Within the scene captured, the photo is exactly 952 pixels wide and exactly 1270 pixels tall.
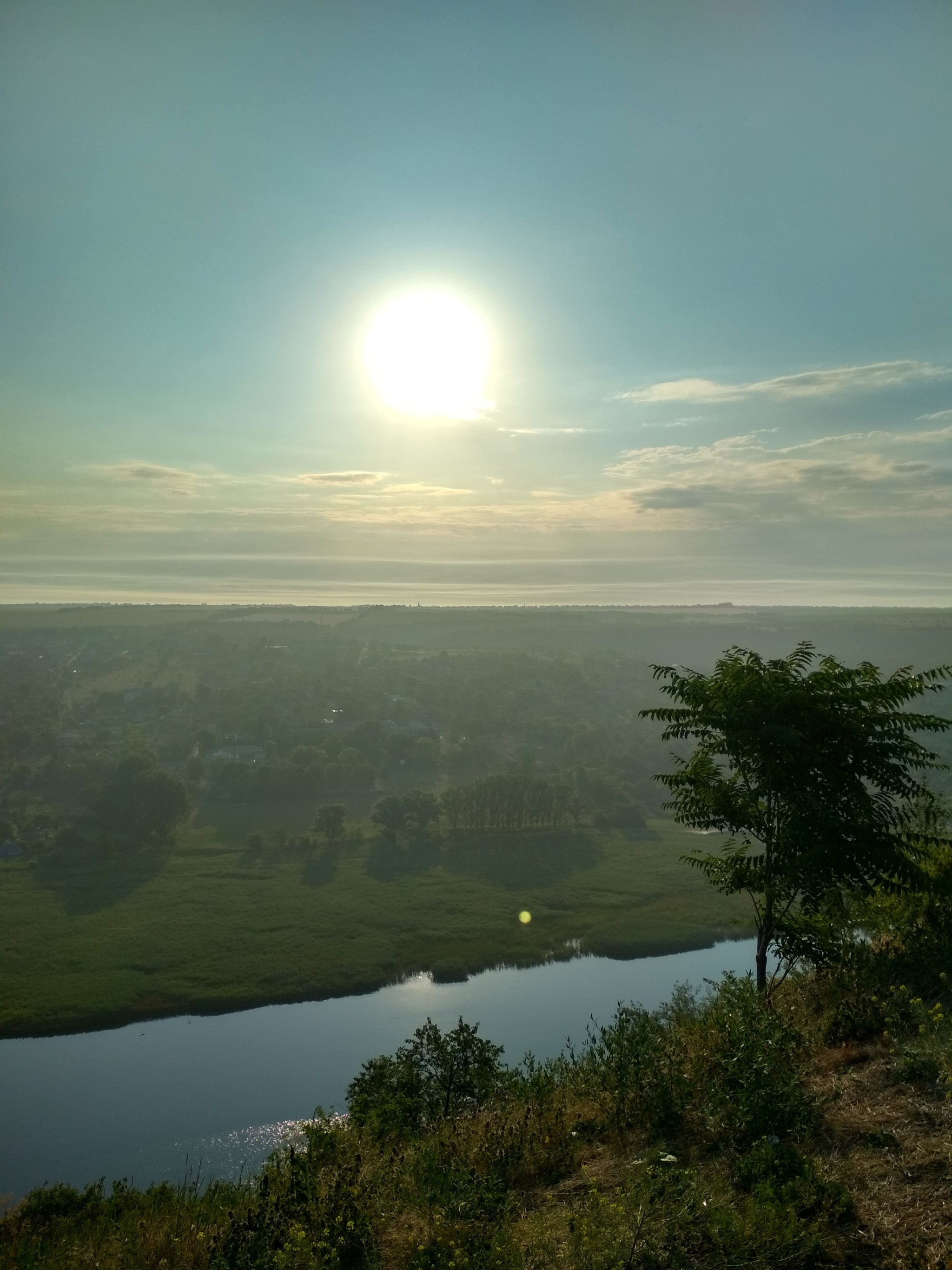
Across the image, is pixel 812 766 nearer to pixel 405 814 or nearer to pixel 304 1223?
pixel 304 1223

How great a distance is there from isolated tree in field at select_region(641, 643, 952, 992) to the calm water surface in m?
27.3

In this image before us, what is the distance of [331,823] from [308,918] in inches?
934

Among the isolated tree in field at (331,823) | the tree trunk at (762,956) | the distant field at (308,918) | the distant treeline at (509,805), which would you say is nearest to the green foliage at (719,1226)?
the tree trunk at (762,956)

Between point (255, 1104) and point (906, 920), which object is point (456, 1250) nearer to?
point (906, 920)

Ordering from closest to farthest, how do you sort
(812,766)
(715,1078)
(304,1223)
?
1. (304,1223)
2. (715,1078)
3. (812,766)

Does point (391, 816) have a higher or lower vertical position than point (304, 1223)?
lower

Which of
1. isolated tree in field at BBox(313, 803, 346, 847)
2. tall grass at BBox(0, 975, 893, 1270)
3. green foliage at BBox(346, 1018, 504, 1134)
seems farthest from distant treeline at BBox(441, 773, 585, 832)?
tall grass at BBox(0, 975, 893, 1270)

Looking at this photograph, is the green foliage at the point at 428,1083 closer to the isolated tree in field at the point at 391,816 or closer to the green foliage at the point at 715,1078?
the green foliage at the point at 715,1078

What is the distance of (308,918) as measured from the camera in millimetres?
64875

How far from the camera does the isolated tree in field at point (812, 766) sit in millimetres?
9891

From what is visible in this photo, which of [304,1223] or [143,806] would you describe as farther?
[143,806]

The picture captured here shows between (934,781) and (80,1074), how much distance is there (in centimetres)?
8840

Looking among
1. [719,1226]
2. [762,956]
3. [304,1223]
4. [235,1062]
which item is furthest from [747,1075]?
[235,1062]

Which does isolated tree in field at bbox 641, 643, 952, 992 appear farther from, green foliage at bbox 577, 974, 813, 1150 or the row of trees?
the row of trees
